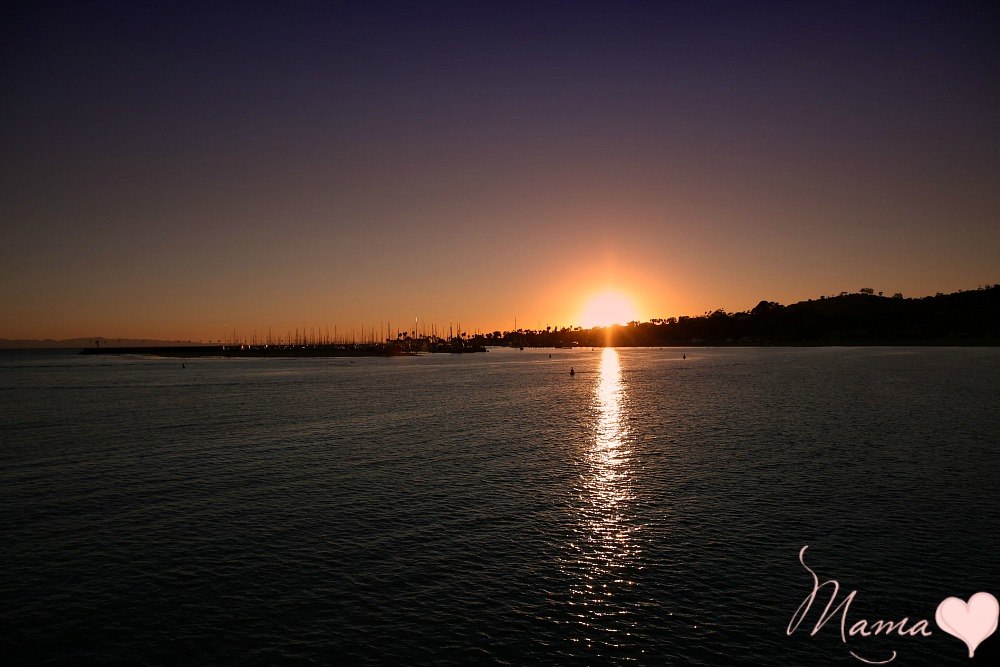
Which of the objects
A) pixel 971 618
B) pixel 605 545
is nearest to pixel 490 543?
pixel 605 545

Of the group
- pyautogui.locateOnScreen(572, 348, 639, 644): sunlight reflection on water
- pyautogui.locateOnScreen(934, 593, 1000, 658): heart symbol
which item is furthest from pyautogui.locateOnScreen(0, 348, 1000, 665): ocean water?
pyautogui.locateOnScreen(934, 593, 1000, 658): heart symbol

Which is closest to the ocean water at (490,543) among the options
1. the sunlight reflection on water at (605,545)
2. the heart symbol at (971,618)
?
the sunlight reflection on water at (605,545)

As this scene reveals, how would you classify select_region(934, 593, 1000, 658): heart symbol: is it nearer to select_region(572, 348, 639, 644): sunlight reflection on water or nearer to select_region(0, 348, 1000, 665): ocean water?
select_region(0, 348, 1000, 665): ocean water

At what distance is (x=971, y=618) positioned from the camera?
62.8ft

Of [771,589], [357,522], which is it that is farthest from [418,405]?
[771,589]

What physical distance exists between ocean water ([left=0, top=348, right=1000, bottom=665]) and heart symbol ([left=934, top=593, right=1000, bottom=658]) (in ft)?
1.26

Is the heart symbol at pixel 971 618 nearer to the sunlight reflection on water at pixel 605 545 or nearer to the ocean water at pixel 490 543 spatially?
the ocean water at pixel 490 543

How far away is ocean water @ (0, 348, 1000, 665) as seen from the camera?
18.9 metres

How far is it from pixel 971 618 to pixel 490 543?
1785 cm

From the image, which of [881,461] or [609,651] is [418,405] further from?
[609,651]

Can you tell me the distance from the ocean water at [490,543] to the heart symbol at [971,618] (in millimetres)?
384

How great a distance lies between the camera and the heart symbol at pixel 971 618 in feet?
61.0

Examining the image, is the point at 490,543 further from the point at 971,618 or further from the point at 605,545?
the point at 971,618

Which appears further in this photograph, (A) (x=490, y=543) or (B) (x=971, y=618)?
(A) (x=490, y=543)
